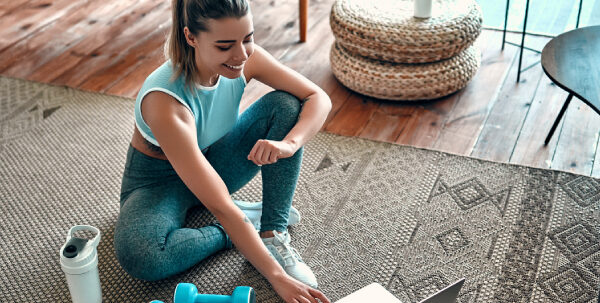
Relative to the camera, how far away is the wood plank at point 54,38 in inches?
100.0

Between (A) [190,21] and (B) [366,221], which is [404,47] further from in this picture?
(A) [190,21]

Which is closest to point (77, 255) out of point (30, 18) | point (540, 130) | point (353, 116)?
point (353, 116)

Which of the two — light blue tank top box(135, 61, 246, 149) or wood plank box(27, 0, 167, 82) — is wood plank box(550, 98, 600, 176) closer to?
light blue tank top box(135, 61, 246, 149)

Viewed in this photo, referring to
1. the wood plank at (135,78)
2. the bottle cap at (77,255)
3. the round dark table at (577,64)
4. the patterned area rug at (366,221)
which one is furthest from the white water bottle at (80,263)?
the round dark table at (577,64)

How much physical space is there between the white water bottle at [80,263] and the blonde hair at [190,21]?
37 centimetres

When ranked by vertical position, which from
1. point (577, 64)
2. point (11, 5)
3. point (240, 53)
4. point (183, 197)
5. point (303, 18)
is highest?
point (240, 53)

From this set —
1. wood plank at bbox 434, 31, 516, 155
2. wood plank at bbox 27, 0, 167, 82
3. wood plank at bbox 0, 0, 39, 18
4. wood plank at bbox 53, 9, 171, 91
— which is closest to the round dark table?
wood plank at bbox 434, 31, 516, 155

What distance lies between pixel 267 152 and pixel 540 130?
1.04 m

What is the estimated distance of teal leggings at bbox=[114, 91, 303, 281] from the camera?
1466 millimetres

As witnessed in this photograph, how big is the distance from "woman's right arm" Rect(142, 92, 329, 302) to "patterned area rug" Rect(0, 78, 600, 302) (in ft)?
0.76

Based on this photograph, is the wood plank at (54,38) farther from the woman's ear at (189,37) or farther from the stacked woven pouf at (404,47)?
the woman's ear at (189,37)

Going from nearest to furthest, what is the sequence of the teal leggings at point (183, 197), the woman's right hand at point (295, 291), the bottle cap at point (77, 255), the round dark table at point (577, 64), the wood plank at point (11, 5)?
1. the woman's right hand at point (295, 291)
2. the bottle cap at point (77, 255)
3. the teal leggings at point (183, 197)
4. the round dark table at point (577, 64)
5. the wood plank at point (11, 5)

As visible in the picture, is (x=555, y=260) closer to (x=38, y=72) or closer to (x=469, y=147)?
(x=469, y=147)

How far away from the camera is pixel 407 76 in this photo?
216cm
